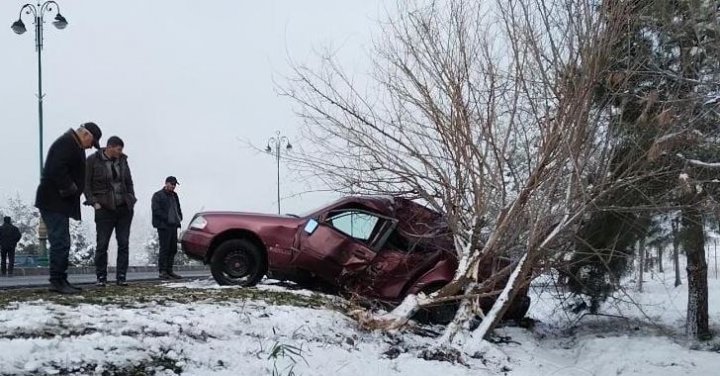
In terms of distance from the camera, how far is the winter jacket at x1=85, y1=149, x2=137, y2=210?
7633 mm

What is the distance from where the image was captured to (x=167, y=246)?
423 inches

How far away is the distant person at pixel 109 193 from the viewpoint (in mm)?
7656

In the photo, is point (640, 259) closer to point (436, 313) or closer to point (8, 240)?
point (436, 313)

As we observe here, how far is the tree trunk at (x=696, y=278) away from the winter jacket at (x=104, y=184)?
7334mm

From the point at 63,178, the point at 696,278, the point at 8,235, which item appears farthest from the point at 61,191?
the point at 8,235

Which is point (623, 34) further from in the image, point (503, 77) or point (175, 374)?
point (175, 374)

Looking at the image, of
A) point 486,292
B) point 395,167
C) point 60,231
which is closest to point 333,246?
point 395,167

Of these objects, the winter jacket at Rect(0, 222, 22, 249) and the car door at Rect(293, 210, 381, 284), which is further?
the winter jacket at Rect(0, 222, 22, 249)

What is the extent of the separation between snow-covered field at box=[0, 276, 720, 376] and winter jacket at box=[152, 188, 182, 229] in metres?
2.83

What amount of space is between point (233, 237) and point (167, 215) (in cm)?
209

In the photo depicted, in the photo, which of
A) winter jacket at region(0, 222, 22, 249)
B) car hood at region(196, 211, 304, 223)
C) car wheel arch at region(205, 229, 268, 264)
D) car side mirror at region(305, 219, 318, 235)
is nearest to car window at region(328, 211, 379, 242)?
car side mirror at region(305, 219, 318, 235)

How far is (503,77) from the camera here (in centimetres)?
853

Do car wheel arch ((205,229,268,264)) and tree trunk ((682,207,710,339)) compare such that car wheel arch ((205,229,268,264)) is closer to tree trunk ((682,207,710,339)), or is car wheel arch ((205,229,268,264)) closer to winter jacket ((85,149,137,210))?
winter jacket ((85,149,137,210))

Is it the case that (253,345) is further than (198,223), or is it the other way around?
(198,223)
